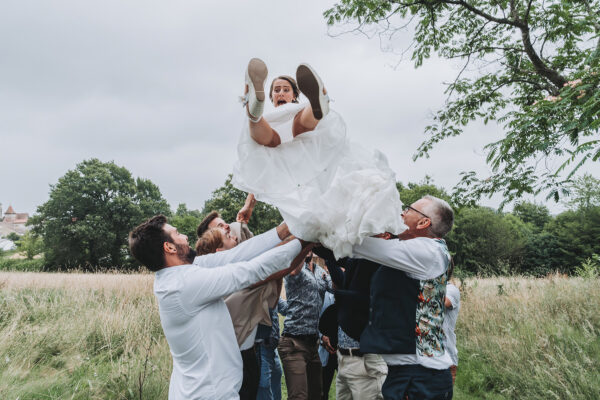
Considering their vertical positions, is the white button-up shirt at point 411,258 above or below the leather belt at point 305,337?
above

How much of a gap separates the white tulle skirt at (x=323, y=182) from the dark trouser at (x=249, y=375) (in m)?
1.58

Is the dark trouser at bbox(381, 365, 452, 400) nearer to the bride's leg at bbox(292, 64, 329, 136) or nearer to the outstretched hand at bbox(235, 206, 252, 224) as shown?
the bride's leg at bbox(292, 64, 329, 136)

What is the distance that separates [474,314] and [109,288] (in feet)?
29.7

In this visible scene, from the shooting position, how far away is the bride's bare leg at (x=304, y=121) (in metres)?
2.37

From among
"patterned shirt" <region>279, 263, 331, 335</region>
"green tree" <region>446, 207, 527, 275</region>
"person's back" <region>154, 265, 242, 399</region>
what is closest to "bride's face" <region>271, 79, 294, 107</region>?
"person's back" <region>154, 265, 242, 399</region>

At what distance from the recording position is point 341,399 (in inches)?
162

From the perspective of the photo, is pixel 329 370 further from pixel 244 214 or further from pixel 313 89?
pixel 313 89

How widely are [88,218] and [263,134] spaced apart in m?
42.3

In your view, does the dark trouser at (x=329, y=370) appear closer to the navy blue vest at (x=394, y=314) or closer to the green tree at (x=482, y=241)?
the navy blue vest at (x=394, y=314)

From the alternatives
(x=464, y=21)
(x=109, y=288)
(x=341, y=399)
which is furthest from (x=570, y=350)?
(x=109, y=288)

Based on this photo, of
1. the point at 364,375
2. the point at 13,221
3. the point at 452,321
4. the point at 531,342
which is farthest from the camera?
the point at 13,221

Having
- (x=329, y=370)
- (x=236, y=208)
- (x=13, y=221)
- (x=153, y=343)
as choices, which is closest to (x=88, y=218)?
(x=236, y=208)

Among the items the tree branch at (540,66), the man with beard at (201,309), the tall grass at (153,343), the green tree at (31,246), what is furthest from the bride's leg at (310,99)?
the green tree at (31,246)

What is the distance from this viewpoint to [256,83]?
2129 mm
